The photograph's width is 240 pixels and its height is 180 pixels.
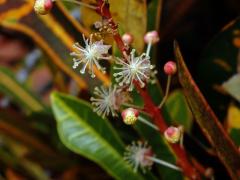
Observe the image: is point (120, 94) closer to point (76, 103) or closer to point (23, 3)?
point (76, 103)

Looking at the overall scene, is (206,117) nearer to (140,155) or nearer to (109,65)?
(140,155)

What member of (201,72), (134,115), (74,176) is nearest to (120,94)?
(134,115)

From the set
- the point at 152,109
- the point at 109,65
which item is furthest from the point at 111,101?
the point at 109,65

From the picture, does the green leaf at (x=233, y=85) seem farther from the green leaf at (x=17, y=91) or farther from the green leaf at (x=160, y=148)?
the green leaf at (x=17, y=91)

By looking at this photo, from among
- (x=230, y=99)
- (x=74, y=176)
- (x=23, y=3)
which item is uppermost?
(x=23, y=3)

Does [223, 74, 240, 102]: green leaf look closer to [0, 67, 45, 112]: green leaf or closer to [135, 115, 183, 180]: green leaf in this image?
[135, 115, 183, 180]: green leaf

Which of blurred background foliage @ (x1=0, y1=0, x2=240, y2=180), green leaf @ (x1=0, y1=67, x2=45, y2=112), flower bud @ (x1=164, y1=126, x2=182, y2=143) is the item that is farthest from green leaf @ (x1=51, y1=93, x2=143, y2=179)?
green leaf @ (x1=0, y1=67, x2=45, y2=112)

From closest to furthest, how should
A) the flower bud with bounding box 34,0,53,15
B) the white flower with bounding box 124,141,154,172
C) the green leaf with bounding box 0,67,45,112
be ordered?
1. the flower bud with bounding box 34,0,53,15
2. the white flower with bounding box 124,141,154,172
3. the green leaf with bounding box 0,67,45,112
